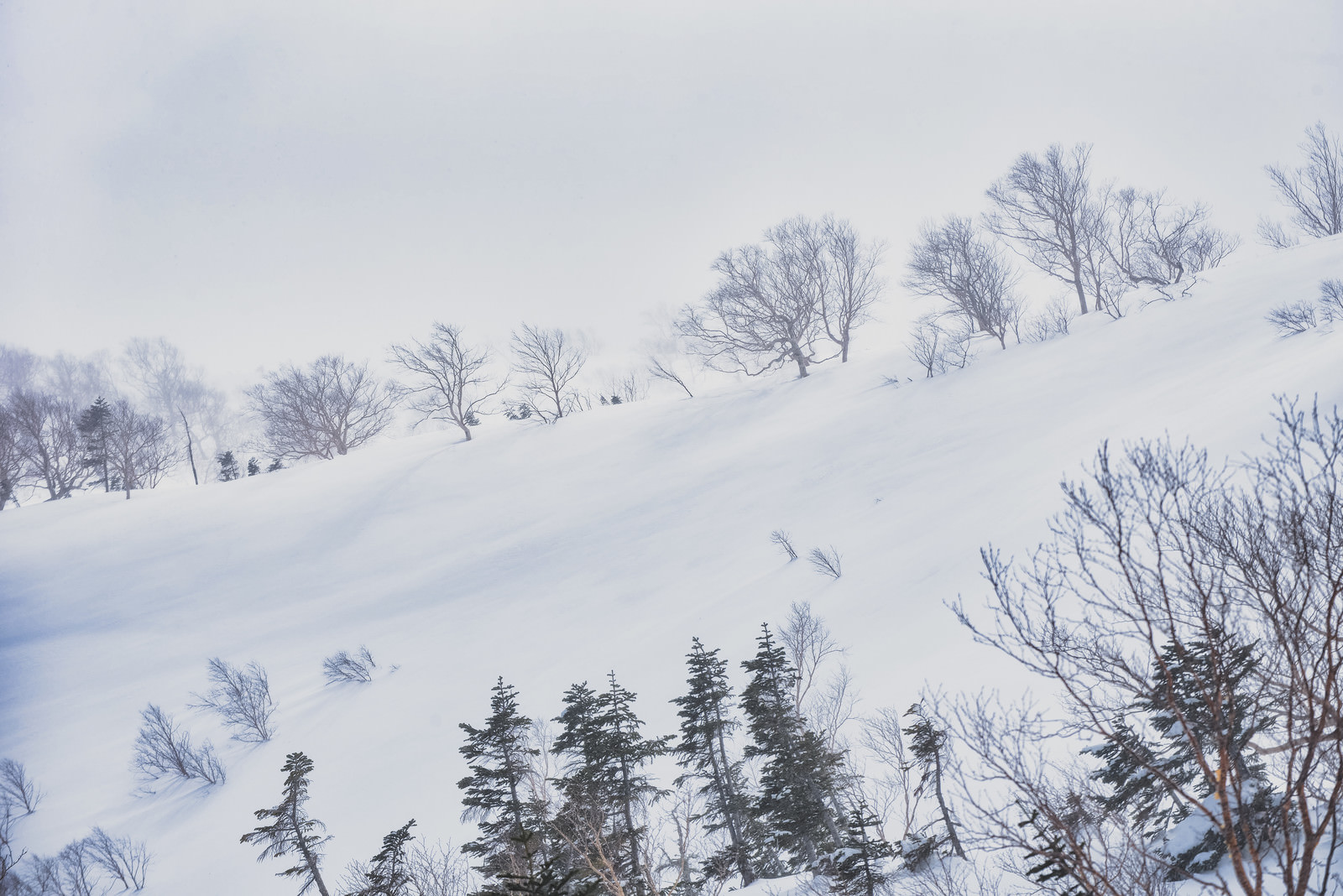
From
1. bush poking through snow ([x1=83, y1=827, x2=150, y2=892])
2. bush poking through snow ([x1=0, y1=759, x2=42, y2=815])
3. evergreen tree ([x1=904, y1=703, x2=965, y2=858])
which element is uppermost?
bush poking through snow ([x1=0, y1=759, x2=42, y2=815])

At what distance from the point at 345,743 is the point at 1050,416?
26403 mm

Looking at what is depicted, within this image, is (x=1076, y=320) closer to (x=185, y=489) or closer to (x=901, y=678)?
(x=901, y=678)

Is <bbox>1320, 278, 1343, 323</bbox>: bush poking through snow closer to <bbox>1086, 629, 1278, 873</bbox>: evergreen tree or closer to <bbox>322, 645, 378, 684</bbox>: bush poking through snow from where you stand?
<bbox>1086, 629, 1278, 873</bbox>: evergreen tree

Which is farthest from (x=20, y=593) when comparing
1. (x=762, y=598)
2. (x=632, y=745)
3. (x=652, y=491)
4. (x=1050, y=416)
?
(x=1050, y=416)

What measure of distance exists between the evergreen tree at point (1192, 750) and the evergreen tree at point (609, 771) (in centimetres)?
828

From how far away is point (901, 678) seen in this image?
42.9 ft

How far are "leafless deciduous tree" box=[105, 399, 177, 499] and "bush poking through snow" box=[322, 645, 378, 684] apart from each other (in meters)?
24.6

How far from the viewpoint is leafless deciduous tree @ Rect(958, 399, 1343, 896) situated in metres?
4.89

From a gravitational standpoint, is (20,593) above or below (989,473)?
above

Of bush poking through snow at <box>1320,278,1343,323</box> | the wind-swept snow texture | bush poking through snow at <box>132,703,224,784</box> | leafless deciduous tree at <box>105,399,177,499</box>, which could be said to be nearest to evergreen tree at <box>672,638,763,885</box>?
the wind-swept snow texture

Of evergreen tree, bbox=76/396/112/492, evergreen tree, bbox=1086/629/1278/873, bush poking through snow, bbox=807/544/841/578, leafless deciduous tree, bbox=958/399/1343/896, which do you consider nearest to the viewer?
leafless deciduous tree, bbox=958/399/1343/896

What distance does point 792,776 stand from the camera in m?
11.1

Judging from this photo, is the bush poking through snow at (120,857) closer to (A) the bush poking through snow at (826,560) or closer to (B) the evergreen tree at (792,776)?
(B) the evergreen tree at (792,776)

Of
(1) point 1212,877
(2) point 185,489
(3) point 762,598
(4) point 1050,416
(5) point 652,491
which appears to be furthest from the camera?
(2) point 185,489
